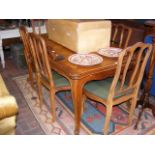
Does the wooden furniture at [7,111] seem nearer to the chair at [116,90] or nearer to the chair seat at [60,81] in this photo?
the chair seat at [60,81]

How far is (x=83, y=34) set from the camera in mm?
1793

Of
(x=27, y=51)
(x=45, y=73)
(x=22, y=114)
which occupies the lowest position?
(x=22, y=114)

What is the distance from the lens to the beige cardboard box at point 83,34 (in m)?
1.78

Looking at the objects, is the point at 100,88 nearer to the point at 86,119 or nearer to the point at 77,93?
the point at 77,93

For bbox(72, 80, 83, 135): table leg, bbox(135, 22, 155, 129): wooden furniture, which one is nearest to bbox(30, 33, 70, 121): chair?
bbox(72, 80, 83, 135): table leg

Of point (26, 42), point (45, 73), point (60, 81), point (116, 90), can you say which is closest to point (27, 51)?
point (26, 42)

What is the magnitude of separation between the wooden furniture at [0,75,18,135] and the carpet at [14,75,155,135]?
1.39 ft

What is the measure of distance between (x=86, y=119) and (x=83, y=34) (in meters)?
0.91

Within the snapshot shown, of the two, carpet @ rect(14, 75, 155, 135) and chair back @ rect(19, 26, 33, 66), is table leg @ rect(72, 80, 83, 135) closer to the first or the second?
carpet @ rect(14, 75, 155, 135)

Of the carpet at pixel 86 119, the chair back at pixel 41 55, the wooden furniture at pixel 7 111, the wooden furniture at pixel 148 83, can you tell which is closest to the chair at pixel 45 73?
the chair back at pixel 41 55

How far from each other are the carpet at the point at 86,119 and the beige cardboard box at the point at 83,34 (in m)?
0.74
